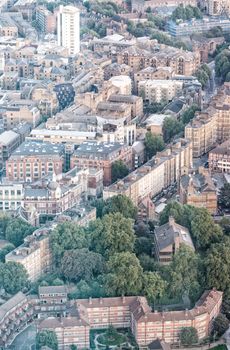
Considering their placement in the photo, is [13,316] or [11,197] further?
[11,197]

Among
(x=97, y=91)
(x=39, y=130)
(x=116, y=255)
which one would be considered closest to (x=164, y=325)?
(x=116, y=255)

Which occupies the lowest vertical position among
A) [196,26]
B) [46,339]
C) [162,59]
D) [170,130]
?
[196,26]

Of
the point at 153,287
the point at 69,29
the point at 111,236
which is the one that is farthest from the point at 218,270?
the point at 69,29

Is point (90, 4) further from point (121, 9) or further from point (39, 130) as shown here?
point (39, 130)

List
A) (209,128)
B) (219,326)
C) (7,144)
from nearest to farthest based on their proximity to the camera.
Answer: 1. (219,326)
2. (7,144)
3. (209,128)

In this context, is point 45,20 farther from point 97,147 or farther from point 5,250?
point 5,250

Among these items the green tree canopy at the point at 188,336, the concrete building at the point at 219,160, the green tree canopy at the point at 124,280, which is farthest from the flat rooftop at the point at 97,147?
the green tree canopy at the point at 188,336

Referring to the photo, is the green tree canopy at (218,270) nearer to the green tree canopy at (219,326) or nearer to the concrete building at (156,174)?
the green tree canopy at (219,326)

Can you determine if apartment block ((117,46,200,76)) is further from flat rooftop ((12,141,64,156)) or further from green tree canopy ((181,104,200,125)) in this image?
flat rooftop ((12,141,64,156))
